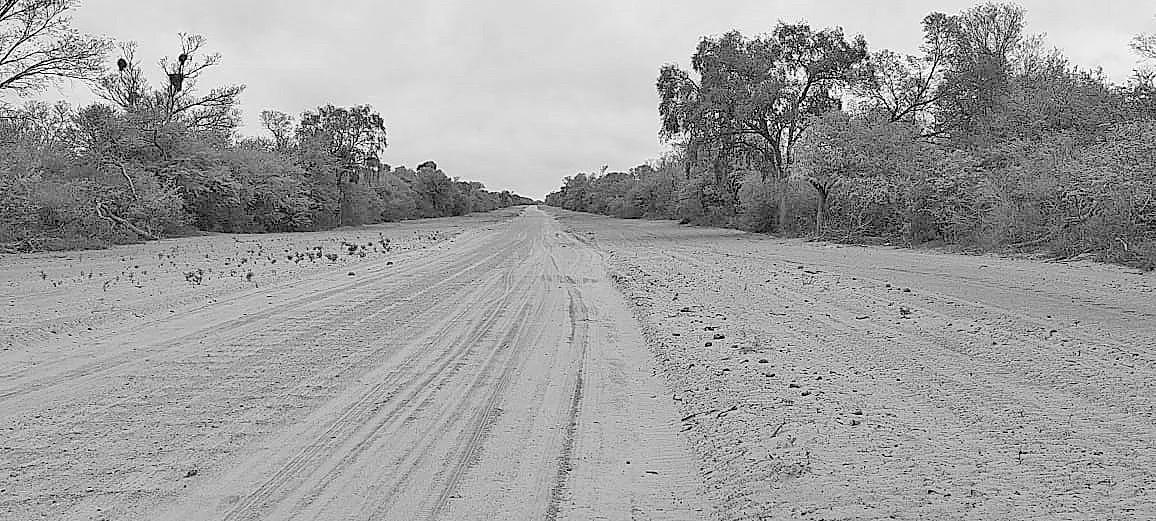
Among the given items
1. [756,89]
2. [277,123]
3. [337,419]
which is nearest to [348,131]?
[277,123]

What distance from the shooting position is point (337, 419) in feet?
19.1

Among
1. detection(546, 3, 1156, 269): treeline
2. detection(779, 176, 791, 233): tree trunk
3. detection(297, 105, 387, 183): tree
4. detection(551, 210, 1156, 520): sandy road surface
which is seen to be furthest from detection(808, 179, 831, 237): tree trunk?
detection(297, 105, 387, 183): tree

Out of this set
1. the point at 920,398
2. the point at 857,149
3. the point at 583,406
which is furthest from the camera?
the point at 857,149

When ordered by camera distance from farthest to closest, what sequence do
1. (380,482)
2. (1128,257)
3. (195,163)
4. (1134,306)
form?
(195,163) → (1128,257) → (1134,306) → (380,482)

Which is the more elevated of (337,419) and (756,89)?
(756,89)

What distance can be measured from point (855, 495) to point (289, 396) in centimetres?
431

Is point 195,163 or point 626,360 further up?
point 195,163

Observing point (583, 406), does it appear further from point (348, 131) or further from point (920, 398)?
point (348, 131)

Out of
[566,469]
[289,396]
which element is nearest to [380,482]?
[566,469]

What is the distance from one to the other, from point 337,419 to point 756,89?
1306 inches

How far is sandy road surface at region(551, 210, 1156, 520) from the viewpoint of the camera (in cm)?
414

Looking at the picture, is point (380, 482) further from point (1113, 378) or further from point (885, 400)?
point (1113, 378)

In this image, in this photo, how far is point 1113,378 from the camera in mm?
6441

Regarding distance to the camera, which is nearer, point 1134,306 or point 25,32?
point 1134,306
